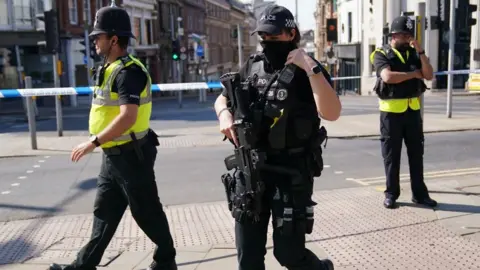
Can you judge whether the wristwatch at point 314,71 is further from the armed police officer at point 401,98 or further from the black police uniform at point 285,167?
the armed police officer at point 401,98

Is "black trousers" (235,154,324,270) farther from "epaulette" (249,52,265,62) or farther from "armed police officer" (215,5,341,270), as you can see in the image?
"epaulette" (249,52,265,62)

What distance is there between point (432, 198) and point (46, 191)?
16.8 ft

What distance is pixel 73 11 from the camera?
32.4 meters

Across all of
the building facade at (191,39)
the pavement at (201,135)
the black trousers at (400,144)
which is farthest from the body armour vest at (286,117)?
the building facade at (191,39)

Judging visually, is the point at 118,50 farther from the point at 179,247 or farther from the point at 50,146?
the point at 50,146

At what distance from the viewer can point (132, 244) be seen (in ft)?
16.8

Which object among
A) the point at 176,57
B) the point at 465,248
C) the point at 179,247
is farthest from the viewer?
the point at 176,57

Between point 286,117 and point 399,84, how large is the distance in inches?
118

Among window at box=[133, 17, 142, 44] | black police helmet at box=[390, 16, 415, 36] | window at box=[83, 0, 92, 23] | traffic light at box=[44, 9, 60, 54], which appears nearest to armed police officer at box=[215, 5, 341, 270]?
black police helmet at box=[390, 16, 415, 36]

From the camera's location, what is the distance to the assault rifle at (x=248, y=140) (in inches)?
127

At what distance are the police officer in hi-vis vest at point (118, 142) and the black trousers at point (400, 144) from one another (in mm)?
2850

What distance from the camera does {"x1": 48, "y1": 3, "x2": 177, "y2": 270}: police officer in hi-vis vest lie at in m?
3.90

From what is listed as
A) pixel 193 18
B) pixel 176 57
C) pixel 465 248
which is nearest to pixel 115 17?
pixel 465 248

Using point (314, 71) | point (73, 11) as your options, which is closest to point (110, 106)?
point (314, 71)
